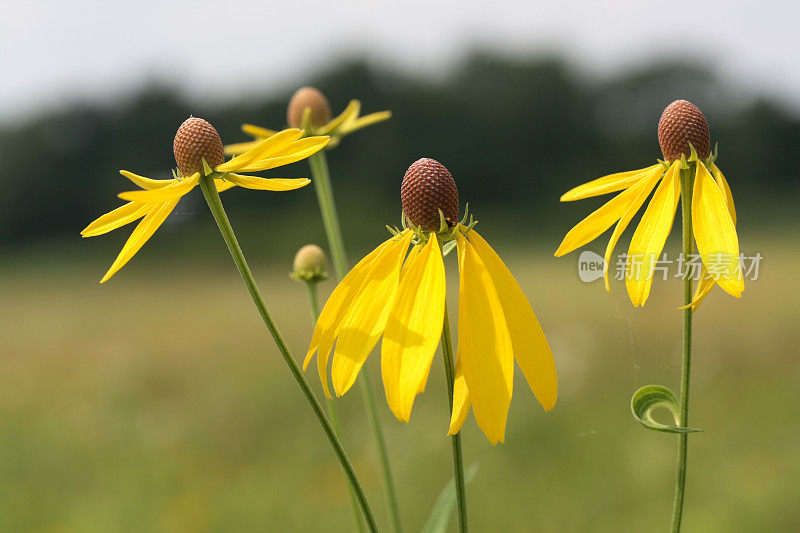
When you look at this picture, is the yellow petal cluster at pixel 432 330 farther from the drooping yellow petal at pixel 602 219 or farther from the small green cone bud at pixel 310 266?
the small green cone bud at pixel 310 266

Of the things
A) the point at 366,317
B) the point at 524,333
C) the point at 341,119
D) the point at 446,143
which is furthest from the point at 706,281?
the point at 446,143

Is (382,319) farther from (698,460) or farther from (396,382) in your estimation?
(698,460)

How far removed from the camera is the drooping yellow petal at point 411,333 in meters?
0.41

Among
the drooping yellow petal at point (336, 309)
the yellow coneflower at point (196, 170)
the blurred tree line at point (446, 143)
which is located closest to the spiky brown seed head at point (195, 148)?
the yellow coneflower at point (196, 170)

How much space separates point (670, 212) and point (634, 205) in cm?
3

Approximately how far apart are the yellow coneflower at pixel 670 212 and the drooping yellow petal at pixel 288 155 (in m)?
0.18

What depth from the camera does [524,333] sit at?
0.46m

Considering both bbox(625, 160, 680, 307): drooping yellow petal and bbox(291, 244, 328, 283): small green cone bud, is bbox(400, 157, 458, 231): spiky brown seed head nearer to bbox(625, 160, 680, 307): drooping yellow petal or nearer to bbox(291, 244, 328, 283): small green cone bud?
bbox(625, 160, 680, 307): drooping yellow petal

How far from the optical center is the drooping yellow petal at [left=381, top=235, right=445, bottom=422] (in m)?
0.41

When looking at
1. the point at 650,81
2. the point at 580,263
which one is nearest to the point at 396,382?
the point at 580,263

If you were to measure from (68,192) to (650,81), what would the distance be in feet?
28.1

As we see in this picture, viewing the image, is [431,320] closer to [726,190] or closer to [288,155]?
[288,155]

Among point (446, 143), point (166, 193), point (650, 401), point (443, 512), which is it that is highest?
point (166, 193)

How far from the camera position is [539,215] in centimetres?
804
